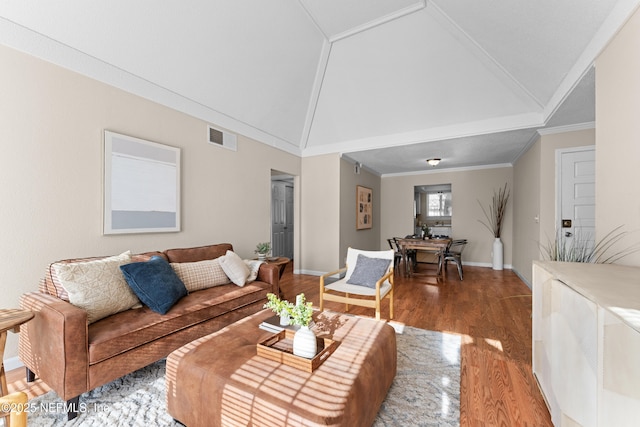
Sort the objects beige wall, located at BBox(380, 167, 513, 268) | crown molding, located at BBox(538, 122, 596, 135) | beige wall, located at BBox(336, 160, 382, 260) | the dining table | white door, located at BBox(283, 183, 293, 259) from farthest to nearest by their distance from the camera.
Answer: white door, located at BBox(283, 183, 293, 259)
beige wall, located at BBox(380, 167, 513, 268)
beige wall, located at BBox(336, 160, 382, 260)
the dining table
crown molding, located at BBox(538, 122, 596, 135)

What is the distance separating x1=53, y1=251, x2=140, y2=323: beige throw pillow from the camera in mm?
1811

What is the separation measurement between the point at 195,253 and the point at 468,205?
6.34 meters

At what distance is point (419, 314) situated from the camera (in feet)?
10.7

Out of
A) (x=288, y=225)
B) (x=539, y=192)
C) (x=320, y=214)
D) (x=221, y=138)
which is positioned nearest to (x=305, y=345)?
(x=221, y=138)

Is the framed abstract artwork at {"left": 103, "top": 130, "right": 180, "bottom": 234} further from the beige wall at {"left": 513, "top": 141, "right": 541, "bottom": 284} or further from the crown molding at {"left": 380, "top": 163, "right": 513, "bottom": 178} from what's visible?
the crown molding at {"left": 380, "top": 163, "right": 513, "bottom": 178}

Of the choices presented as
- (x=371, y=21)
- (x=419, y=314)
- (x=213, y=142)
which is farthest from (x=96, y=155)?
(x=419, y=314)

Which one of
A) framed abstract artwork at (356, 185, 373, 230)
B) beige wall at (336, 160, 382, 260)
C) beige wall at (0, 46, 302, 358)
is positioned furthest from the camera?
framed abstract artwork at (356, 185, 373, 230)

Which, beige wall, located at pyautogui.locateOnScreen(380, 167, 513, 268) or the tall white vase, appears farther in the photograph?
beige wall, located at pyautogui.locateOnScreen(380, 167, 513, 268)

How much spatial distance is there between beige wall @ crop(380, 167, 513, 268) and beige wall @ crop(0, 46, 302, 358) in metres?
5.64

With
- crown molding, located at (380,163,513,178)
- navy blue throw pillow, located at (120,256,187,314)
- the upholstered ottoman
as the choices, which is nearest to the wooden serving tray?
the upholstered ottoman

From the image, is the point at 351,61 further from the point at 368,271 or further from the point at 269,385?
the point at 269,385

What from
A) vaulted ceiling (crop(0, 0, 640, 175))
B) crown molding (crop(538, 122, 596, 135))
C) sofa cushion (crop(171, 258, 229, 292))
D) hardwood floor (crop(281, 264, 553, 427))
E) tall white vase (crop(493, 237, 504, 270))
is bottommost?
hardwood floor (crop(281, 264, 553, 427))

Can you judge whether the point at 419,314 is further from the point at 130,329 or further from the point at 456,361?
the point at 130,329

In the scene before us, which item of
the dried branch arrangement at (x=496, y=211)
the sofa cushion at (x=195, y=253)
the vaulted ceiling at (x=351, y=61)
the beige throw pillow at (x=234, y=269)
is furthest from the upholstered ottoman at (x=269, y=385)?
the dried branch arrangement at (x=496, y=211)
